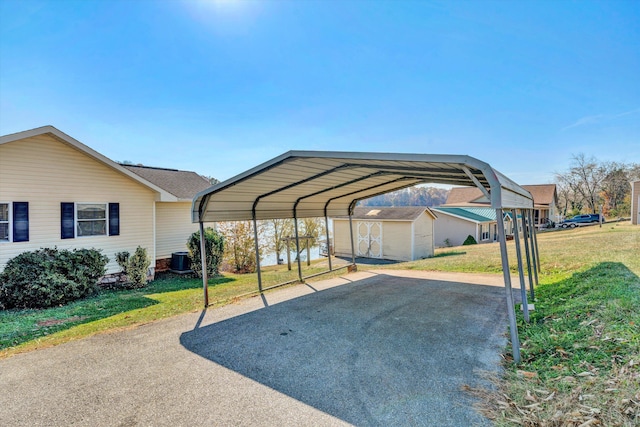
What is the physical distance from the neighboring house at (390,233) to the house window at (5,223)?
1486cm

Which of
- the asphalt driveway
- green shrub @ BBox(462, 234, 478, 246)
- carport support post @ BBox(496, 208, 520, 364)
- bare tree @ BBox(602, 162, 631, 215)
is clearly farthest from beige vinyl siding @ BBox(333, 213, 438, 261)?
bare tree @ BBox(602, 162, 631, 215)

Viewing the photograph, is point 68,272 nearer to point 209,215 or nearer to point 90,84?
point 209,215

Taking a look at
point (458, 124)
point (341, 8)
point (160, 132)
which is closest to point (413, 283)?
point (341, 8)

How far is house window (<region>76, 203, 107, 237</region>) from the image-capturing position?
9.68 m

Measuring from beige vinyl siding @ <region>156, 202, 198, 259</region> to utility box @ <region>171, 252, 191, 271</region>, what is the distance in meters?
0.54

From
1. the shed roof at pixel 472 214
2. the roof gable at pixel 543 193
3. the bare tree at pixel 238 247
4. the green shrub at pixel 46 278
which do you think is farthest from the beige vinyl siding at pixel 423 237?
the roof gable at pixel 543 193

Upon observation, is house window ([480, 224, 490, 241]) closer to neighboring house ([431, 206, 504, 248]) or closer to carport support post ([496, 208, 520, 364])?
neighboring house ([431, 206, 504, 248])

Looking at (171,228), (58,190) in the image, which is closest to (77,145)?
(58,190)

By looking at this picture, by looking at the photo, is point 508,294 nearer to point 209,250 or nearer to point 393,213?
point 209,250

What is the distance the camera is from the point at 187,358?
426 centimetres

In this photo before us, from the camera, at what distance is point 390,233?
21.3m

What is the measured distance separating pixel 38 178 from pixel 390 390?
427 inches

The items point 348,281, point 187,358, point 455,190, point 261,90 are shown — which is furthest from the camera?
point 455,190

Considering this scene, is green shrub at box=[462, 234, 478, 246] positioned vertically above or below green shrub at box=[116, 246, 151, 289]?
below
